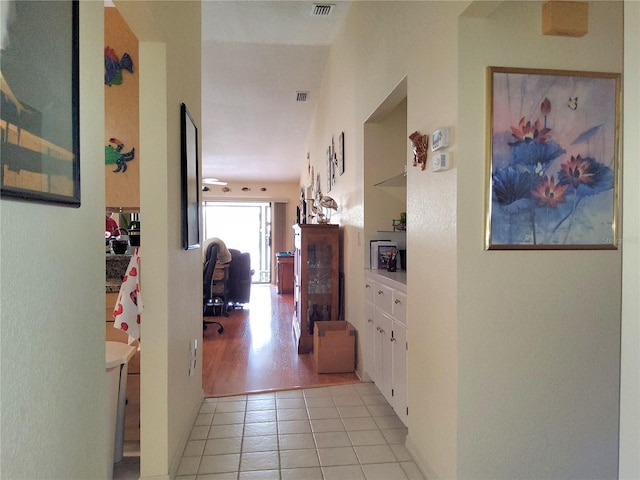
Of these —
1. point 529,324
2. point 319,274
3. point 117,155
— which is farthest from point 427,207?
point 319,274

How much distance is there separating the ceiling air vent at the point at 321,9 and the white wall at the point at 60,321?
2.51 meters

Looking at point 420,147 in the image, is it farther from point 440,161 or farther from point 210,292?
point 210,292

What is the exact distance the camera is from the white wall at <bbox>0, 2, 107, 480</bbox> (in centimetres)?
64

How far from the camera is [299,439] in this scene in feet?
6.95

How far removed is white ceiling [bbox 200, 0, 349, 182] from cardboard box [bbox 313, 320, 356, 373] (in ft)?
6.95

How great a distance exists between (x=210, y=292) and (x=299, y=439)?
3.11 m

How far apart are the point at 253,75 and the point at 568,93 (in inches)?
139

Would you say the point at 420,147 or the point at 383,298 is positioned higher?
the point at 420,147

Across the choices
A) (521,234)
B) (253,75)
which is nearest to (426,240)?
(521,234)

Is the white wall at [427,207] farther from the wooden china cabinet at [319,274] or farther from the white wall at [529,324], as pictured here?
the wooden china cabinet at [319,274]

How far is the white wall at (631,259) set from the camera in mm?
729

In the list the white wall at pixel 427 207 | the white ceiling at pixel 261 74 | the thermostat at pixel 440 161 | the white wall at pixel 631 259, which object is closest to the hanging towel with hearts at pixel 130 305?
the white wall at pixel 427 207

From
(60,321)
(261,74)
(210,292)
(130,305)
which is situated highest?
(261,74)

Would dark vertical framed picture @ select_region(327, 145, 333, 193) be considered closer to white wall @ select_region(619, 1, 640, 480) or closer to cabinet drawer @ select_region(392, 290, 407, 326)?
cabinet drawer @ select_region(392, 290, 407, 326)
